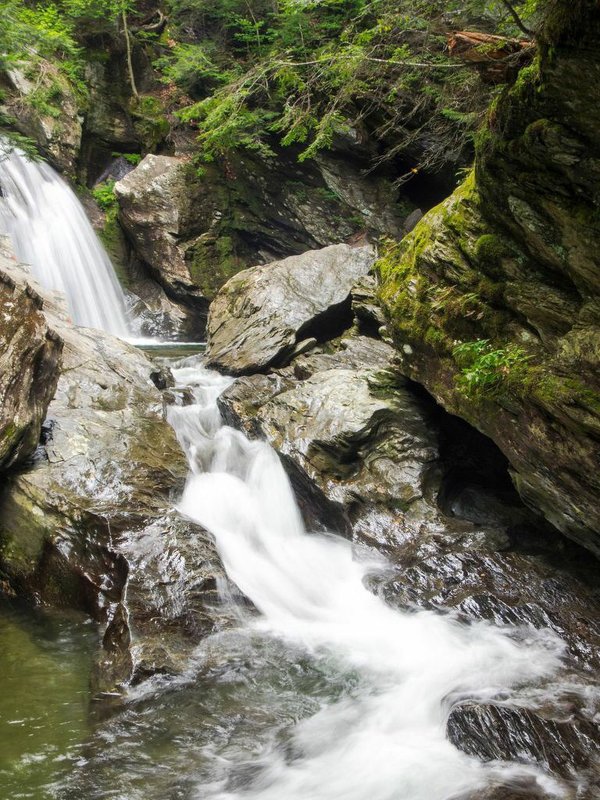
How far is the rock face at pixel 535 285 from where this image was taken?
383 cm

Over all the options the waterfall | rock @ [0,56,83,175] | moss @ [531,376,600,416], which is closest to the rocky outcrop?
the waterfall

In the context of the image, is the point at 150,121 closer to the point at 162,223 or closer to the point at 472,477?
the point at 162,223

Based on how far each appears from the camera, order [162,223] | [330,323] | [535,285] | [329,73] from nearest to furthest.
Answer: [535,285] → [329,73] → [330,323] → [162,223]

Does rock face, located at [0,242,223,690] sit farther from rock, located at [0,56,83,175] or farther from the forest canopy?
rock, located at [0,56,83,175]

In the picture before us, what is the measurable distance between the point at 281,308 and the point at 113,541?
6.46 m

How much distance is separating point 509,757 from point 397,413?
171 inches

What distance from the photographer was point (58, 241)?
1495 centimetres

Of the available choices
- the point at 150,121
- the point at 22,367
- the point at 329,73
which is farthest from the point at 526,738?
the point at 150,121

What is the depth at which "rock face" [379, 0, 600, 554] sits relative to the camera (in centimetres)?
383

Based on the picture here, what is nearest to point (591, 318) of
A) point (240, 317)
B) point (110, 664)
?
point (110, 664)

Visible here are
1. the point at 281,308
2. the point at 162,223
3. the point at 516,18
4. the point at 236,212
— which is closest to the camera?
the point at 516,18

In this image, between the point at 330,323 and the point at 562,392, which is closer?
the point at 562,392

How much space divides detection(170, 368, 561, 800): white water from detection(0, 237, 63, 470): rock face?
2.00 m

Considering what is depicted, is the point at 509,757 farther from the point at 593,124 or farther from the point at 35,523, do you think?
the point at 35,523
